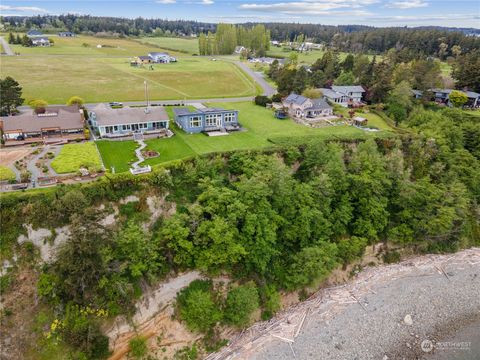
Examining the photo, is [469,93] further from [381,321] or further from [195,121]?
[195,121]

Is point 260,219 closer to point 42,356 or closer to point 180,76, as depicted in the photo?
point 42,356

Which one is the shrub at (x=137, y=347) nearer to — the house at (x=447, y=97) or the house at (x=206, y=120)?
the house at (x=206, y=120)

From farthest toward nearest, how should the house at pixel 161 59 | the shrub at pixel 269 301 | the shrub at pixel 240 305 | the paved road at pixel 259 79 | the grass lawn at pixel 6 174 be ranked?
the house at pixel 161 59, the paved road at pixel 259 79, the shrub at pixel 269 301, the grass lawn at pixel 6 174, the shrub at pixel 240 305

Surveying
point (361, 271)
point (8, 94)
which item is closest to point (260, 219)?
point (361, 271)

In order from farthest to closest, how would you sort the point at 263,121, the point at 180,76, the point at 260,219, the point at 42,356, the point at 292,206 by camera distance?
the point at 180,76
the point at 263,121
the point at 292,206
the point at 260,219
the point at 42,356

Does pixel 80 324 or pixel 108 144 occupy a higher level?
pixel 108 144

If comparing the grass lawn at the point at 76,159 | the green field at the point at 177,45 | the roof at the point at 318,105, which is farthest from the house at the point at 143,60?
the grass lawn at the point at 76,159
